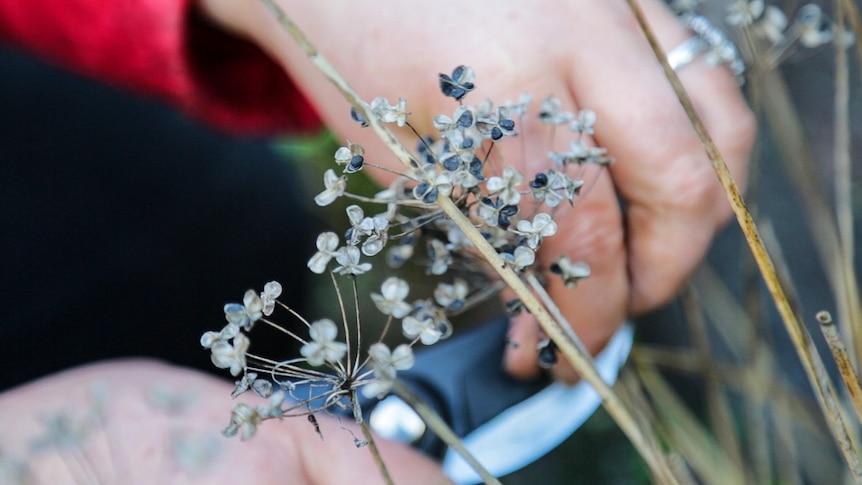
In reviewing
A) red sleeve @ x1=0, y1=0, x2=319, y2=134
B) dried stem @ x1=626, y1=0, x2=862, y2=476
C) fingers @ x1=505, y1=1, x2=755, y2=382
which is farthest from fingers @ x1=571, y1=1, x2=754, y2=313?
red sleeve @ x1=0, y1=0, x2=319, y2=134

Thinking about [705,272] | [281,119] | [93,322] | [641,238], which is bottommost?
[705,272]

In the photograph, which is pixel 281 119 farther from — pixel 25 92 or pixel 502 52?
pixel 502 52

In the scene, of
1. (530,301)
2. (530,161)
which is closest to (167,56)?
(530,161)

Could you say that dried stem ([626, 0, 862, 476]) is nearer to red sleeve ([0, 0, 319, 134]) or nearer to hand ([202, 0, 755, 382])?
hand ([202, 0, 755, 382])

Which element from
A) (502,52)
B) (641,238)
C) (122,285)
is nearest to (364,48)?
(502,52)

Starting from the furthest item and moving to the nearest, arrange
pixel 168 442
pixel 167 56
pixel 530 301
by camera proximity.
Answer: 1. pixel 167 56
2. pixel 168 442
3. pixel 530 301

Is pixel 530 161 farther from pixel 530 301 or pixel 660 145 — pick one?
pixel 530 301

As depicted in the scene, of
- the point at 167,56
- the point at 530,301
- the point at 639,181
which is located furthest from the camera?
the point at 167,56
